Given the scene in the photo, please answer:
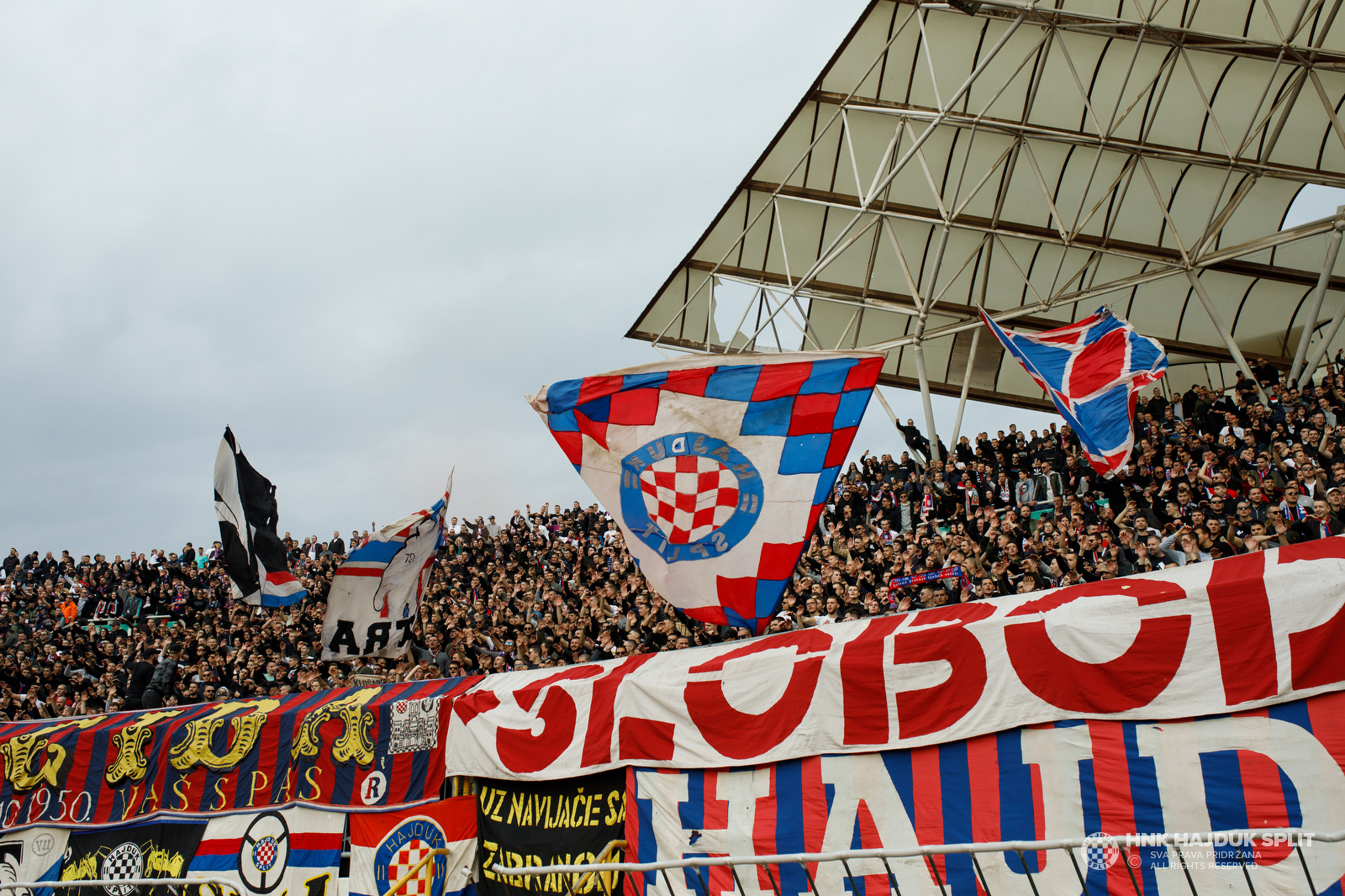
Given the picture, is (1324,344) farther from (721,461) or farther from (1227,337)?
(721,461)

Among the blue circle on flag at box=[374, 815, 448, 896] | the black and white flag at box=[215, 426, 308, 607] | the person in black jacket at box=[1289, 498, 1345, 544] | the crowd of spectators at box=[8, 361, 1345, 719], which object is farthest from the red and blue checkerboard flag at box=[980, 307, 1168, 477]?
the black and white flag at box=[215, 426, 308, 607]

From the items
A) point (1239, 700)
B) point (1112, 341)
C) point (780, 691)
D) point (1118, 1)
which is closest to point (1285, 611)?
point (1239, 700)

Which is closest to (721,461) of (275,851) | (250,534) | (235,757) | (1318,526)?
(1318,526)

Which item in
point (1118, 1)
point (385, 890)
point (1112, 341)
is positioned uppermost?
point (1118, 1)

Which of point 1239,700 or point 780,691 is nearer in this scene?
point 1239,700

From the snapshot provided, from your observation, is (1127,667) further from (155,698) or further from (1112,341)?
(155,698)

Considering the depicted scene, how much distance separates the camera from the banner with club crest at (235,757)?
10.9m

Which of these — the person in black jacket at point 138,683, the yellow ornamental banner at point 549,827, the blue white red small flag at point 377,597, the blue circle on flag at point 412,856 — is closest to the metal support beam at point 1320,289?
the yellow ornamental banner at point 549,827

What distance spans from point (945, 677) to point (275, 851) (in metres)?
7.76

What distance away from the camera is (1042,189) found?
71.2 ft

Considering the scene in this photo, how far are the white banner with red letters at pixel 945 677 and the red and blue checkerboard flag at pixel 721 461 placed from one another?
792 millimetres

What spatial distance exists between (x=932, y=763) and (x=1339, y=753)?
2.67 metres

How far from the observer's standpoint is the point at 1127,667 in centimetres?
700

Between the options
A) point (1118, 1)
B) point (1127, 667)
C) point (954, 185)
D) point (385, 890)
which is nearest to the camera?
point (1127, 667)
